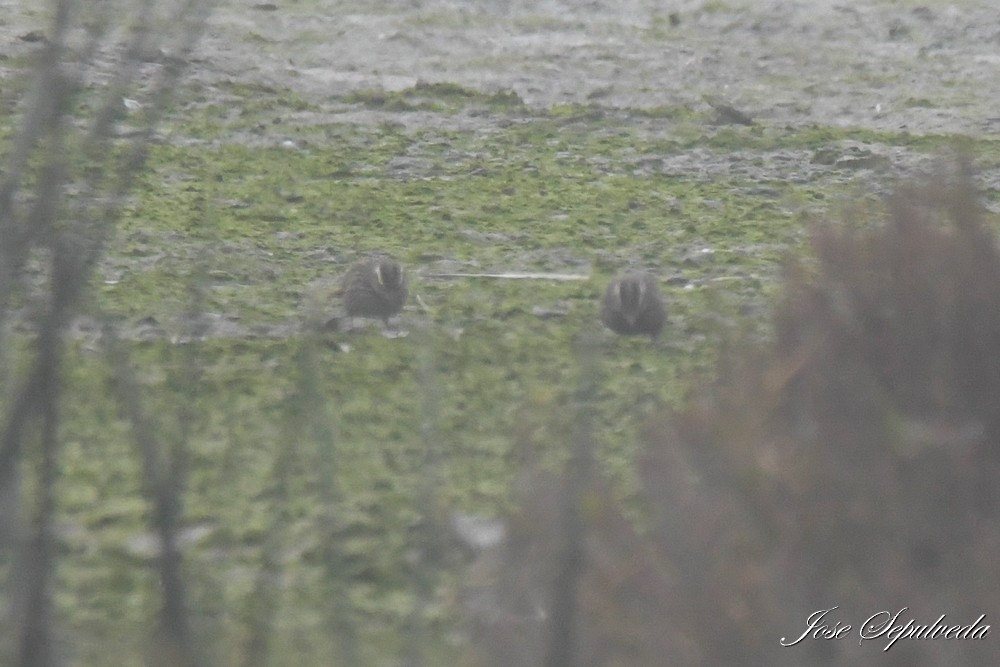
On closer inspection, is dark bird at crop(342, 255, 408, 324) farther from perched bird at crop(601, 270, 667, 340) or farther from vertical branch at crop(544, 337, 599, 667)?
vertical branch at crop(544, 337, 599, 667)

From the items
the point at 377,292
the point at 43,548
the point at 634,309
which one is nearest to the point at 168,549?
the point at 43,548

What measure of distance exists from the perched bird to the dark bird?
0.81 metres

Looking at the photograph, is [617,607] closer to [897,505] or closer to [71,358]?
[897,505]

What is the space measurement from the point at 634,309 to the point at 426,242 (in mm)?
1838

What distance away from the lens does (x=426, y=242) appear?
838 centimetres

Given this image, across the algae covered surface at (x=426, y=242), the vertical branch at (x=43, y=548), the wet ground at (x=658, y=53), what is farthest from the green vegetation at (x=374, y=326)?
the wet ground at (x=658, y=53)

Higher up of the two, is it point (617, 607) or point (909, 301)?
point (909, 301)

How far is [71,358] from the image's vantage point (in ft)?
20.5

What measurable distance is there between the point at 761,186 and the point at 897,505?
6.87 meters

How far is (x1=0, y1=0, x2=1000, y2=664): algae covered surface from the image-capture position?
4.39 metres

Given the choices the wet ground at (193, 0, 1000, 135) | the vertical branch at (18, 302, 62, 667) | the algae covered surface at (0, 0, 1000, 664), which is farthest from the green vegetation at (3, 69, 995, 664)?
the wet ground at (193, 0, 1000, 135)

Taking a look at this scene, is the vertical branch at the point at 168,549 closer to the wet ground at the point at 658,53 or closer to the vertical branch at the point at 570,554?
the vertical branch at the point at 570,554

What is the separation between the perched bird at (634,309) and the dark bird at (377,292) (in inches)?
31.9

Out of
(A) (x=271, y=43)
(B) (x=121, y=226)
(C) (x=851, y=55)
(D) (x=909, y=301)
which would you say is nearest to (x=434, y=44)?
(A) (x=271, y=43)
